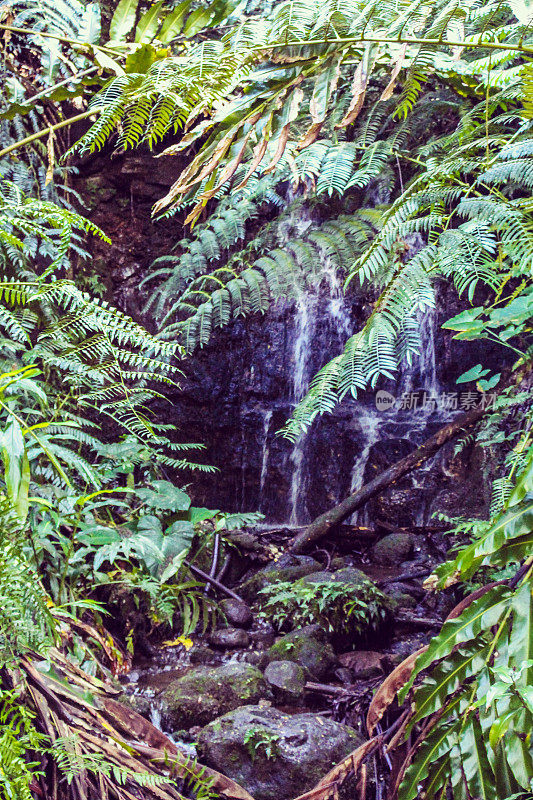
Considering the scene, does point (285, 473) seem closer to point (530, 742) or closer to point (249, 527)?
point (249, 527)

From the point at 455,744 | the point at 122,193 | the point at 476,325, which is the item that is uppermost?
the point at 122,193

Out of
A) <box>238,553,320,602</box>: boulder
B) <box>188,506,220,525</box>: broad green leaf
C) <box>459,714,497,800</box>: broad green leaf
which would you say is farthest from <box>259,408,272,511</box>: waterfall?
<box>459,714,497,800</box>: broad green leaf

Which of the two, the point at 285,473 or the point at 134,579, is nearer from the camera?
the point at 134,579

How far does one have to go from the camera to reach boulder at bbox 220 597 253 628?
2900mm

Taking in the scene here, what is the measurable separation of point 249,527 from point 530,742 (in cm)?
415

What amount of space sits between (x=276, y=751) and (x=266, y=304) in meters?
2.22

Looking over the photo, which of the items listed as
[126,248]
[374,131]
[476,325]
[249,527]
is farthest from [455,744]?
[126,248]

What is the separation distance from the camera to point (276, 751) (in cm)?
168

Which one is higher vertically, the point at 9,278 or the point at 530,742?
the point at 9,278

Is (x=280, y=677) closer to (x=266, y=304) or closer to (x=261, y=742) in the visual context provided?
(x=261, y=742)

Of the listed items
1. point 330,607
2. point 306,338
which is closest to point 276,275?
point 330,607

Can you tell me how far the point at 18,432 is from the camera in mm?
924

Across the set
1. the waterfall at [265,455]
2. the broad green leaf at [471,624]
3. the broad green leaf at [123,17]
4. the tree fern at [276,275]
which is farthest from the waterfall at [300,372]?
the broad green leaf at [471,624]

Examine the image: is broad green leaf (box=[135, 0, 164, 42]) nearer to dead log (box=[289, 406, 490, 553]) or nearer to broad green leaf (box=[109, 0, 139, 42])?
broad green leaf (box=[109, 0, 139, 42])
